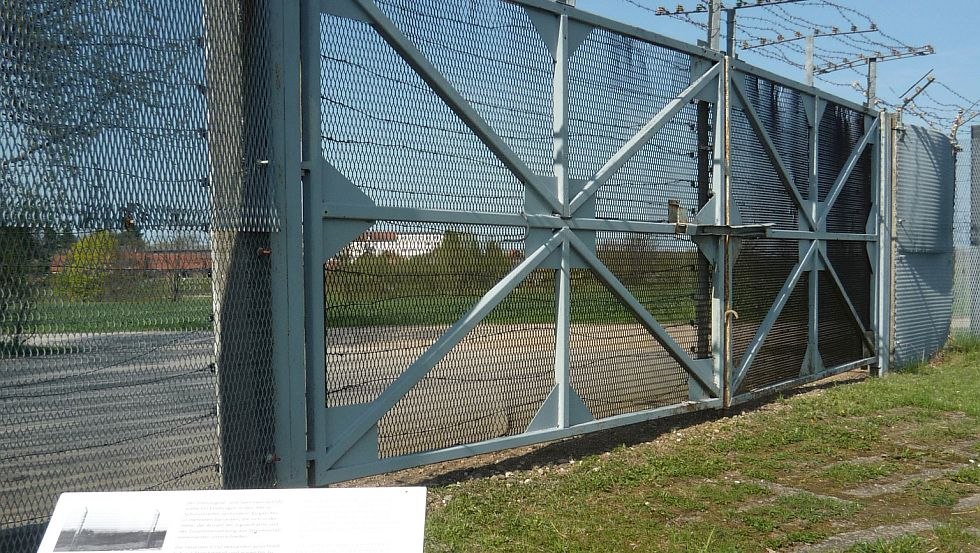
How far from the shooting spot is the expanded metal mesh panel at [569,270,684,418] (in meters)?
6.95

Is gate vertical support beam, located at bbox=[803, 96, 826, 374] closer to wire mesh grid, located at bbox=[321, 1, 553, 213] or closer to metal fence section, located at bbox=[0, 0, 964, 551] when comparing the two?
metal fence section, located at bbox=[0, 0, 964, 551]

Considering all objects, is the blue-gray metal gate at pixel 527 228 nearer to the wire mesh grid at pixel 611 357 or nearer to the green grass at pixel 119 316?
the wire mesh grid at pixel 611 357

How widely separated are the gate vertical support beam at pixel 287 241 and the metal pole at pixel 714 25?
15.2 ft

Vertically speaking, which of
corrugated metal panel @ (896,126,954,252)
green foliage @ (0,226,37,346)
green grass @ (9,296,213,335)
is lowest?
green grass @ (9,296,213,335)

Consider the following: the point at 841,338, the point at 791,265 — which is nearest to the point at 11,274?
the point at 791,265

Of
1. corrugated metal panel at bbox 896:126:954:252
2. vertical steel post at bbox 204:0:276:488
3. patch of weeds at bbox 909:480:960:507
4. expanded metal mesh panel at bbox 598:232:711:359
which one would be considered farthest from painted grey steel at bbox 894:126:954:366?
vertical steel post at bbox 204:0:276:488

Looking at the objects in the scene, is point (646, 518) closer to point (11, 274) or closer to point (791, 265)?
point (11, 274)

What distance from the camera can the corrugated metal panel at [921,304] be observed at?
11.8 m

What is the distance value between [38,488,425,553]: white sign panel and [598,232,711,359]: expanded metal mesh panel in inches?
177

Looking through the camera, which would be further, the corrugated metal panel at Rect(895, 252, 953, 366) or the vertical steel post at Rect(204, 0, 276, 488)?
the corrugated metal panel at Rect(895, 252, 953, 366)

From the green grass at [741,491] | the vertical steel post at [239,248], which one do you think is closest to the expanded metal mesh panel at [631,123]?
the green grass at [741,491]

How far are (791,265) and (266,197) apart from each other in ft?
20.9

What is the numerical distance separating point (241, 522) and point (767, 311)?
7.31 metres

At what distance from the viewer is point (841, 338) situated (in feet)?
35.6
